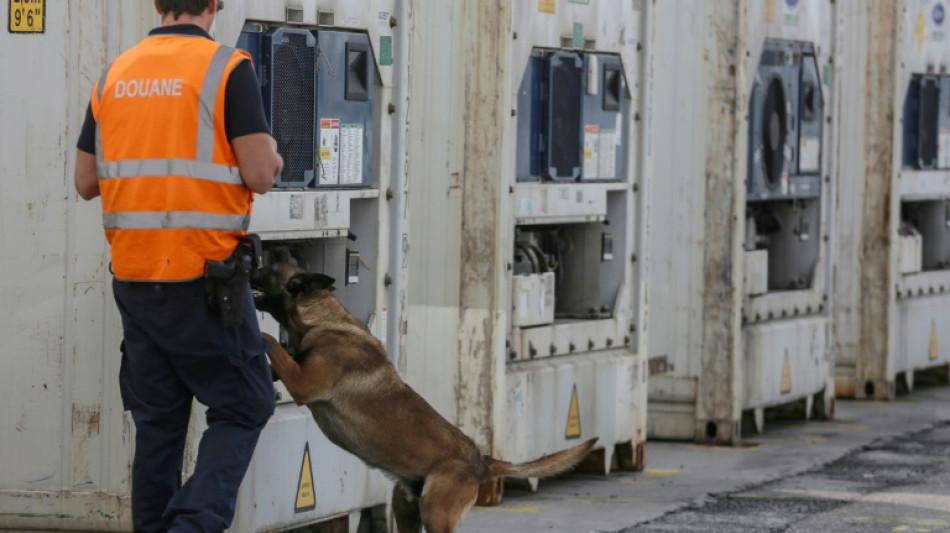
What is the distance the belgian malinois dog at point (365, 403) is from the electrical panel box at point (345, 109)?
2.49 ft

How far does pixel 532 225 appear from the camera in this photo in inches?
365

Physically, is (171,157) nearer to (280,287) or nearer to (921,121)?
(280,287)

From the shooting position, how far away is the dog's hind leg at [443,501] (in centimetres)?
646

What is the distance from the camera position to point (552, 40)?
8812mm

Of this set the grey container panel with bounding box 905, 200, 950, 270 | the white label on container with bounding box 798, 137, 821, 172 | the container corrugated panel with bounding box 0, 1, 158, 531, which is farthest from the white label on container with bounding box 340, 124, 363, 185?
the grey container panel with bounding box 905, 200, 950, 270

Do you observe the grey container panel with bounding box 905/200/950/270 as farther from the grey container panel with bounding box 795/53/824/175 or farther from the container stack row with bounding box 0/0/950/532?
the grey container panel with bounding box 795/53/824/175

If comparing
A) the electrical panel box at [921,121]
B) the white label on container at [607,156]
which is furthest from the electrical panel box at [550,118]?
the electrical panel box at [921,121]

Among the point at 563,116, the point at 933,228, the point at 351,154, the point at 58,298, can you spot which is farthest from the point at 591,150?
the point at 933,228

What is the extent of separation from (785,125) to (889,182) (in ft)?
6.41

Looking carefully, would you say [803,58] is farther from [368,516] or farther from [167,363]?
[167,363]

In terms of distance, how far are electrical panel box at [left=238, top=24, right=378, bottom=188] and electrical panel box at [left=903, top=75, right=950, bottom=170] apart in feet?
23.1

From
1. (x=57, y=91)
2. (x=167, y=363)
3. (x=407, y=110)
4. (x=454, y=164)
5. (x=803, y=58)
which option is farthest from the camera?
(x=803, y=58)

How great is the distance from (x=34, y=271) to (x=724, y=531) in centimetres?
311

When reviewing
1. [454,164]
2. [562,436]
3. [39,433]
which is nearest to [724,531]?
[562,436]
